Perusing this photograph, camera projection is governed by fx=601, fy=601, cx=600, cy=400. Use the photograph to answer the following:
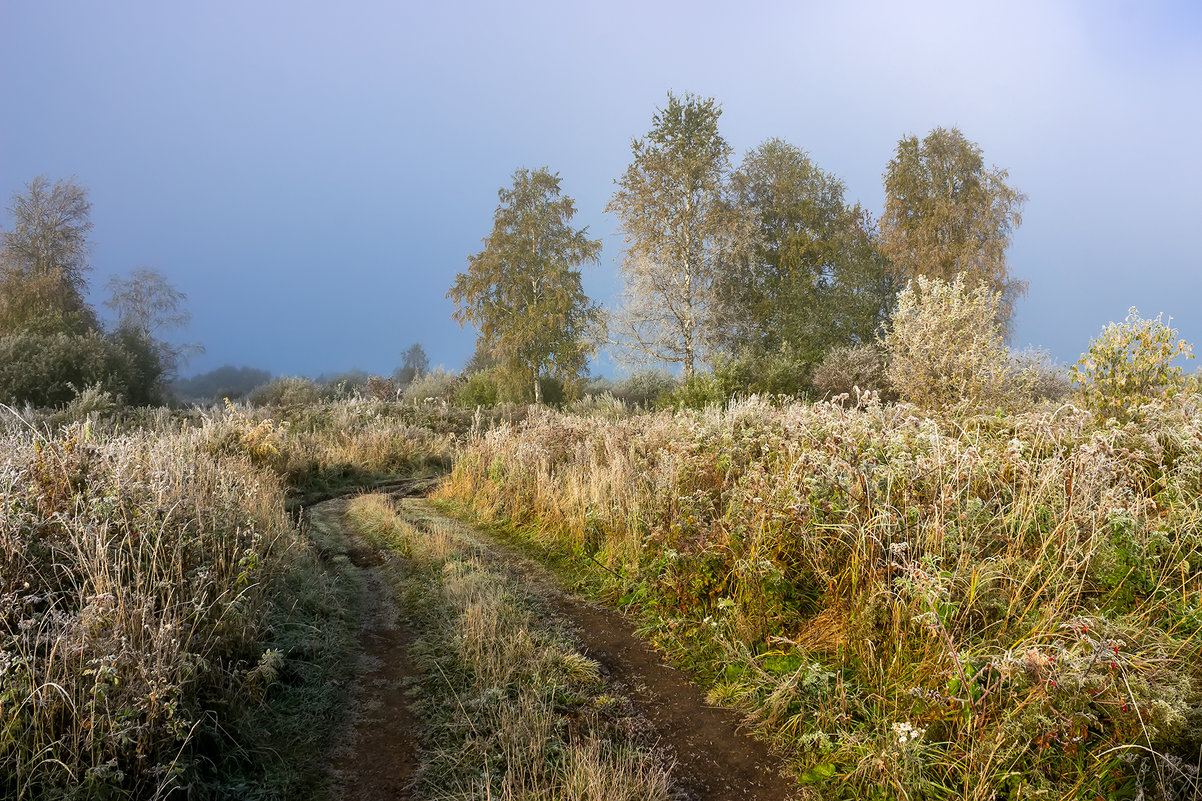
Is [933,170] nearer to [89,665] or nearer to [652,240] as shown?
[652,240]

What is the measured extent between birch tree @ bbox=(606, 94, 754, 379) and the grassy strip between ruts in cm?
1706

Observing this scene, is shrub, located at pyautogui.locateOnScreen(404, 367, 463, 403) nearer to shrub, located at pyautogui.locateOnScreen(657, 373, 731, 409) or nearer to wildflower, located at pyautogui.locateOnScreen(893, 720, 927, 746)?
shrub, located at pyautogui.locateOnScreen(657, 373, 731, 409)

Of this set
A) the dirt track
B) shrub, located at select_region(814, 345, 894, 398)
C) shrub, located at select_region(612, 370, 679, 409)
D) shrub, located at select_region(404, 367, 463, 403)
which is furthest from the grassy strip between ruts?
shrub, located at select_region(404, 367, 463, 403)

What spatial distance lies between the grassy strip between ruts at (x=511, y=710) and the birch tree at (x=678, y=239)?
17055 millimetres

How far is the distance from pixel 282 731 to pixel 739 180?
2523cm

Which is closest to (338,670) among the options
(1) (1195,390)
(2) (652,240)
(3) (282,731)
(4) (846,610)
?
(3) (282,731)

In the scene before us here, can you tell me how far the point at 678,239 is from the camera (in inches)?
863

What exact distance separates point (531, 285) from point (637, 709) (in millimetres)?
23622

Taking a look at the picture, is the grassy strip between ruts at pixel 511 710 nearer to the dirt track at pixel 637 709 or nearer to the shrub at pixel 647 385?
the dirt track at pixel 637 709

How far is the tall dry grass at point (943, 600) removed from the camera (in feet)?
8.73

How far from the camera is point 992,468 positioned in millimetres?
4391

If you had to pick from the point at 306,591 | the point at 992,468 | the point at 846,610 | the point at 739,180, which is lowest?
the point at 306,591

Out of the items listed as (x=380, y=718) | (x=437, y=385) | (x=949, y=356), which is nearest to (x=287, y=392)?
(x=437, y=385)

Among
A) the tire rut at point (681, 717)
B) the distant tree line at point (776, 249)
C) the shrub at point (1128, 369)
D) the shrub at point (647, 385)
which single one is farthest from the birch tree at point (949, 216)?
the tire rut at point (681, 717)
